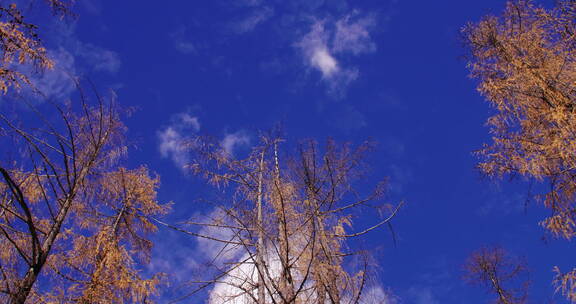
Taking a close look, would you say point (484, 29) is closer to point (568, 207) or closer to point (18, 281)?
point (568, 207)

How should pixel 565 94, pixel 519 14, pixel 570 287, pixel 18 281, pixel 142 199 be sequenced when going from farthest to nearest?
pixel 142 199, pixel 519 14, pixel 565 94, pixel 570 287, pixel 18 281

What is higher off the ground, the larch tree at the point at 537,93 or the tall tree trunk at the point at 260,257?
the larch tree at the point at 537,93

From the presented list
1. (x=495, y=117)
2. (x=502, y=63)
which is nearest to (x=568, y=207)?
(x=495, y=117)

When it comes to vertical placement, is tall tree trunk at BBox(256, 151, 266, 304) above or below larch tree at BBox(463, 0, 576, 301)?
below

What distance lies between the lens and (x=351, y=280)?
14.3ft

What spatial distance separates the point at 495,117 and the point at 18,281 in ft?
24.9

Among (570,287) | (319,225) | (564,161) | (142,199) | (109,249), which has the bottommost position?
(570,287)

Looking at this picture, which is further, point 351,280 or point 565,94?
point 565,94

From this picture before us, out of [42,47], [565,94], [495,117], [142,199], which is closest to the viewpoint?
[42,47]

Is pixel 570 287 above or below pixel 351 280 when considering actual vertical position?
above

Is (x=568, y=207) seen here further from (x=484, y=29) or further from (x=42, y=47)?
(x=42, y=47)

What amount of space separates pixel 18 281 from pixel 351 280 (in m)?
3.47

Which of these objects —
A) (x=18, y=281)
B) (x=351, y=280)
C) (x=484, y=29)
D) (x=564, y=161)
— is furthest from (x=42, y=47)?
(x=484, y=29)

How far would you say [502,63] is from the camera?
7508 millimetres
